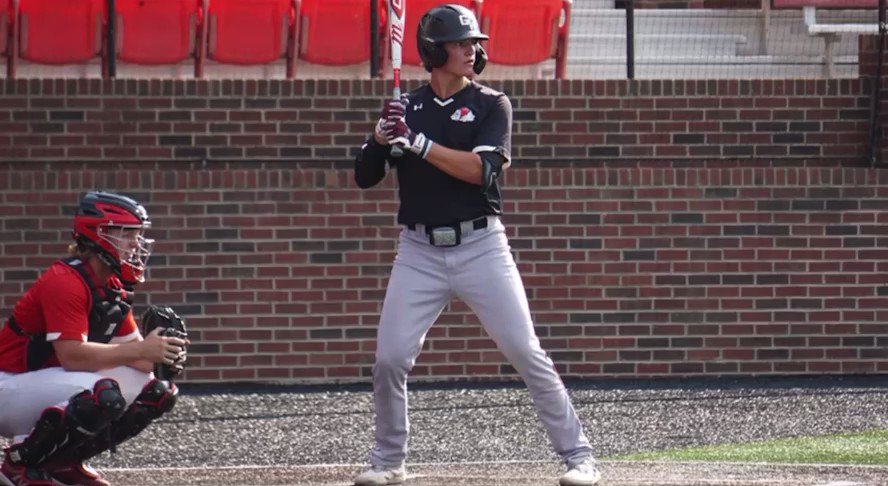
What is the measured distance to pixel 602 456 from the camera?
345 inches

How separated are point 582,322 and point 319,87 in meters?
2.24

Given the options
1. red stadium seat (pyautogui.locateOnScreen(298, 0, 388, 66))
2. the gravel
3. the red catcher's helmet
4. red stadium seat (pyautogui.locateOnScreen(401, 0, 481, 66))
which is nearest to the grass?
the gravel

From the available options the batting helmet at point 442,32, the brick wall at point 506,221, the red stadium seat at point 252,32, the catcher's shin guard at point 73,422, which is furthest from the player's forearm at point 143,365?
the red stadium seat at point 252,32

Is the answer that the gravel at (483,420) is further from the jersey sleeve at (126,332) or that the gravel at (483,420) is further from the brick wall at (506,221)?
the jersey sleeve at (126,332)

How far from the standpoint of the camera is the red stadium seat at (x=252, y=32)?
501 inches

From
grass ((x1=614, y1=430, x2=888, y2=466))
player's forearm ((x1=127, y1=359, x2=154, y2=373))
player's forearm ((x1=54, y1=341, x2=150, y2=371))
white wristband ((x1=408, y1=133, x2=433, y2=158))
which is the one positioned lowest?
grass ((x1=614, y1=430, x2=888, y2=466))

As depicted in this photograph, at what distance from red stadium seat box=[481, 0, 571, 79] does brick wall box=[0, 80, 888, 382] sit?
56.0 inches

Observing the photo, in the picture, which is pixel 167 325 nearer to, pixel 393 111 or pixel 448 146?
pixel 393 111

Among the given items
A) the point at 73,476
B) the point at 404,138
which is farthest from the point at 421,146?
the point at 73,476

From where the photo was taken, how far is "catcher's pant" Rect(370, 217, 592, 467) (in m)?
7.04

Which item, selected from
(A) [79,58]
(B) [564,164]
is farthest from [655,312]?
(A) [79,58]

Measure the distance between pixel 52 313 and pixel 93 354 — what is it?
22 cm

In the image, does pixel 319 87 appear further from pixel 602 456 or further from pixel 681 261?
pixel 602 456

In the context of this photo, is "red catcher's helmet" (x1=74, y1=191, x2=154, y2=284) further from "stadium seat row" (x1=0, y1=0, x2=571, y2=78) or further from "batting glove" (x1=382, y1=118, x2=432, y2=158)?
"stadium seat row" (x1=0, y1=0, x2=571, y2=78)
